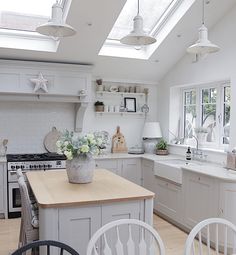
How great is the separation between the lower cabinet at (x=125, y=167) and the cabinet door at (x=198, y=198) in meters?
1.30

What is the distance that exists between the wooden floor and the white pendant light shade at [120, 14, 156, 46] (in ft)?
7.36

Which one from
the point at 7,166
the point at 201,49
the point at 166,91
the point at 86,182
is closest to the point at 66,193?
the point at 86,182

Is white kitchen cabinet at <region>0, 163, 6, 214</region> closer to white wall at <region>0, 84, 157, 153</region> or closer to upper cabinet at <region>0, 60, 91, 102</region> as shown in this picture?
white wall at <region>0, 84, 157, 153</region>

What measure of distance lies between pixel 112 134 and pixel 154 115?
3.02 feet

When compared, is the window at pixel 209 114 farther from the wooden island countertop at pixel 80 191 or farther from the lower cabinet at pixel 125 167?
the wooden island countertop at pixel 80 191

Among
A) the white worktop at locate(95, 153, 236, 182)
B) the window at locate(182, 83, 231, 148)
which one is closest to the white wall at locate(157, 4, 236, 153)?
the window at locate(182, 83, 231, 148)

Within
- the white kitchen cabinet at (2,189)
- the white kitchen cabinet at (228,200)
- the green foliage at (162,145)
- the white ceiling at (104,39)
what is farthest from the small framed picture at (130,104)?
the white kitchen cabinet at (228,200)

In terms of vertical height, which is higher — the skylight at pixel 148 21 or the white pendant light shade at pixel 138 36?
the skylight at pixel 148 21

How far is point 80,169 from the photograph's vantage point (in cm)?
297

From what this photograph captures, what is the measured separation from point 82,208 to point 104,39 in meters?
2.66

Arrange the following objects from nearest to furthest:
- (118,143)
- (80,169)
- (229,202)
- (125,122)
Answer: (80,169), (229,202), (118,143), (125,122)

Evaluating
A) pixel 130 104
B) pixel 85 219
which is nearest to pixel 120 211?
pixel 85 219

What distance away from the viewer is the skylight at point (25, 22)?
391 cm

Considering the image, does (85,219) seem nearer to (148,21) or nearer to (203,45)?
(203,45)
